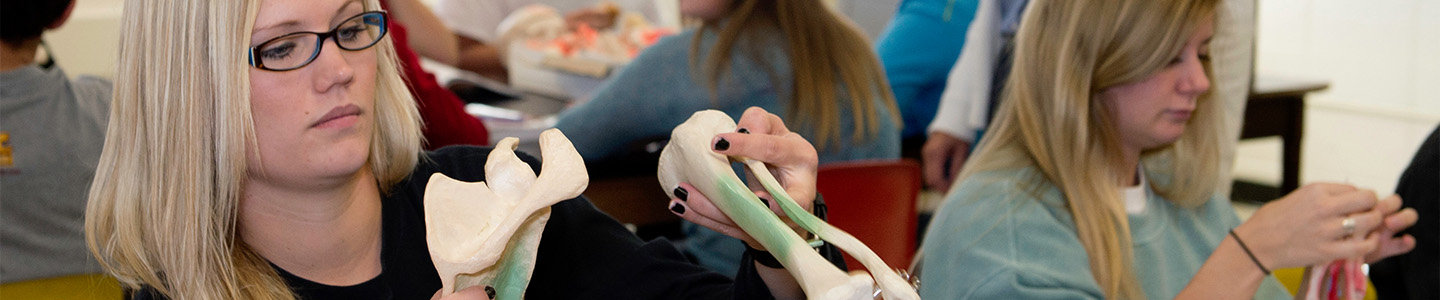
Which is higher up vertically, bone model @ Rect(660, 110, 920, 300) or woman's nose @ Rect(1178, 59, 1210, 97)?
bone model @ Rect(660, 110, 920, 300)

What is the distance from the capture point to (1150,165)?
142 centimetres

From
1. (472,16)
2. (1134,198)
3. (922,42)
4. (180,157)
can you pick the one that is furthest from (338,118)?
(472,16)

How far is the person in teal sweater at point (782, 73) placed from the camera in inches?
71.2

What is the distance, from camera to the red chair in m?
1.42

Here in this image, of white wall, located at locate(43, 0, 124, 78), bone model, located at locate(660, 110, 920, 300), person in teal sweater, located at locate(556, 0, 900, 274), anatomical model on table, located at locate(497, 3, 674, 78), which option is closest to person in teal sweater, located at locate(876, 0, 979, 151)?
person in teal sweater, located at locate(556, 0, 900, 274)

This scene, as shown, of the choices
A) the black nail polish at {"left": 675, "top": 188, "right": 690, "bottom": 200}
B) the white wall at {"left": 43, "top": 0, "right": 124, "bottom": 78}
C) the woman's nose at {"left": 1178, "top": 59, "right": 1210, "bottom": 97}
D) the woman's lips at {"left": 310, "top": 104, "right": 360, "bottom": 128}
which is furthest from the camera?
the white wall at {"left": 43, "top": 0, "right": 124, "bottom": 78}

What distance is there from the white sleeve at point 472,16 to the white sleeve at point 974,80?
175cm

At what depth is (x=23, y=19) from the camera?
1578 millimetres

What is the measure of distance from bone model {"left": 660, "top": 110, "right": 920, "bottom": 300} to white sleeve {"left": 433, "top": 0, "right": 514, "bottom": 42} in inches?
110

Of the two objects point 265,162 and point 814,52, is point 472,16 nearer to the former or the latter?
point 814,52

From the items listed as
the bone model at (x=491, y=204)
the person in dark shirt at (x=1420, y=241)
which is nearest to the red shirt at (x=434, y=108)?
the bone model at (x=491, y=204)

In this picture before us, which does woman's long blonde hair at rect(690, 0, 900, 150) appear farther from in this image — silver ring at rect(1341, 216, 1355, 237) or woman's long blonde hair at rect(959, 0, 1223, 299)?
silver ring at rect(1341, 216, 1355, 237)

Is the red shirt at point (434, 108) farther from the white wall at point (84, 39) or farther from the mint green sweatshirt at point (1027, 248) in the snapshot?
the white wall at point (84, 39)

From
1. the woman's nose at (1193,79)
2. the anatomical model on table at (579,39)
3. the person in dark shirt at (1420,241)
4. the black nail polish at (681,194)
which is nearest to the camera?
the black nail polish at (681,194)
